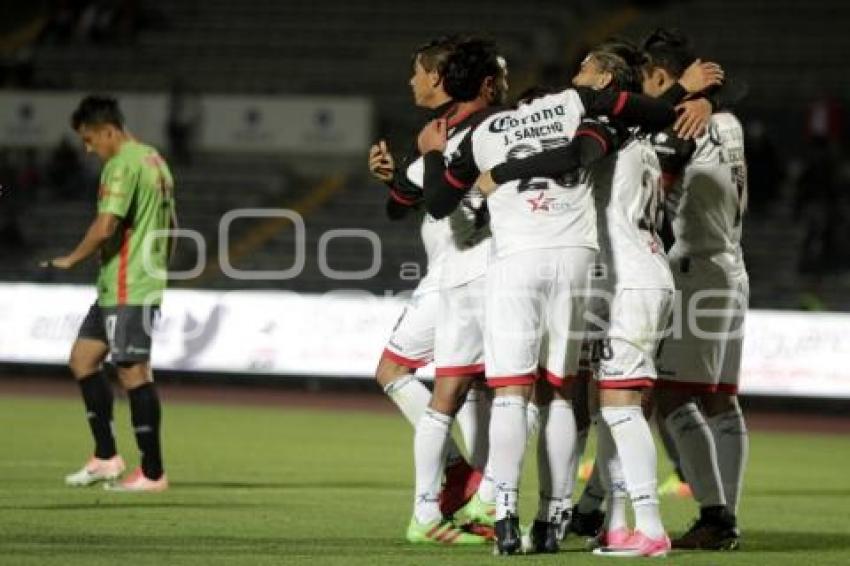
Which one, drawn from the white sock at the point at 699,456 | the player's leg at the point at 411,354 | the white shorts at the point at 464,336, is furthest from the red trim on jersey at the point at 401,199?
the white sock at the point at 699,456

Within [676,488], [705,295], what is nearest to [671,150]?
[705,295]

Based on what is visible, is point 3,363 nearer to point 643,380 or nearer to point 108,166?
point 108,166

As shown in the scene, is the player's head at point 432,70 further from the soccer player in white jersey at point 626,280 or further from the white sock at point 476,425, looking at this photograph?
the white sock at point 476,425

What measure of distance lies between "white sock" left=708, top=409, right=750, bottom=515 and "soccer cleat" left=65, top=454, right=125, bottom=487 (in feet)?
13.2

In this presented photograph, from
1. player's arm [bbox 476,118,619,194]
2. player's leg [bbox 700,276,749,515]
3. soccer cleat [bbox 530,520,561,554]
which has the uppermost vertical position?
player's arm [bbox 476,118,619,194]

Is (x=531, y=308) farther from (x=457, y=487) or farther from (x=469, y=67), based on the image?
(x=457, y=487)

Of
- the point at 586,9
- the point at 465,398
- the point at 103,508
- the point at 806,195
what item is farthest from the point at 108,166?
the point at 586,9

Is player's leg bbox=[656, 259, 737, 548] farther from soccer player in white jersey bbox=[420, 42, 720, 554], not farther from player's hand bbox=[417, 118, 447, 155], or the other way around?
player's hand bbox=[417, 118, 447, 155]

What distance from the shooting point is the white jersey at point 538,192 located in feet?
28.0

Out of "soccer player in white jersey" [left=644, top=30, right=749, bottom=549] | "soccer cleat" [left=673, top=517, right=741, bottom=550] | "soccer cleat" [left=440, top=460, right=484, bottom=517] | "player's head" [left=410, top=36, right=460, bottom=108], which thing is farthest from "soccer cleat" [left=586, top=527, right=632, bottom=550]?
"player's head" [left=410, top=36, right=460, bottom=108]

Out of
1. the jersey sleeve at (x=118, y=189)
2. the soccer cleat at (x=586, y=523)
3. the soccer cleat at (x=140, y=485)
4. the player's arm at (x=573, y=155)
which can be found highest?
the player's arm at (x=573, y=155)

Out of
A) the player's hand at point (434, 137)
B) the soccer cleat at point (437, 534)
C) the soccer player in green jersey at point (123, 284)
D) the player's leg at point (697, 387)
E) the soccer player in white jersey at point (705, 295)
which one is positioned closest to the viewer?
the player's hand at point (434, 137)

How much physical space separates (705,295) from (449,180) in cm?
161

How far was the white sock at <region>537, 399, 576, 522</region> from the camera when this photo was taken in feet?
28.7
